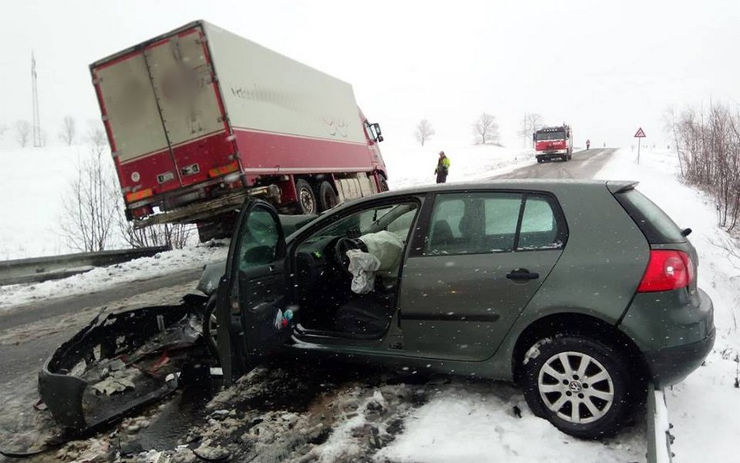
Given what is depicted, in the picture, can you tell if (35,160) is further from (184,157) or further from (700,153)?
(700,153)

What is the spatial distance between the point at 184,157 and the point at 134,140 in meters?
0.98

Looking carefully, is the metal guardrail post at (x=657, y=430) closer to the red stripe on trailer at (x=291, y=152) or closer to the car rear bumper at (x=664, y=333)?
the car rear bumper at (x=664, y=333)

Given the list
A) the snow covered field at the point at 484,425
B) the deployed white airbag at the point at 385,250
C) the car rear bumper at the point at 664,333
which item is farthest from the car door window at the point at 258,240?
the car rear bumper at the point at 664,333

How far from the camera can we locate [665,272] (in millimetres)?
2592

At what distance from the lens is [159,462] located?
2.67 meters

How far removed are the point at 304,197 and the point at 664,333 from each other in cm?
860

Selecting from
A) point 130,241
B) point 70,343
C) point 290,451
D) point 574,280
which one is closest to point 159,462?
point 290,451

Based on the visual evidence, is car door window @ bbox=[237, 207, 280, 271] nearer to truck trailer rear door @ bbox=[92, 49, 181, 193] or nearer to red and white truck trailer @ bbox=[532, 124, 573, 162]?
truck trailer rear door @ bbox=[92, 49, 181, 193]

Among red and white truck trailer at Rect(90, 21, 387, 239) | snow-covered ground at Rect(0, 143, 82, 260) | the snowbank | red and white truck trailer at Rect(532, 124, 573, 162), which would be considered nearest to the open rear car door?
red and white truck trailer at Rect(90, 21, 387, 239)

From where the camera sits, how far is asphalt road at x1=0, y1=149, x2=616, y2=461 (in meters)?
3.75

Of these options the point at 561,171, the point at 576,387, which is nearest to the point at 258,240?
the point at 576,387

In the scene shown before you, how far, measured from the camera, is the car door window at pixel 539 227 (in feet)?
9.38

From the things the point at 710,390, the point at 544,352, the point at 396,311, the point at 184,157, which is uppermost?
the point at 184,157

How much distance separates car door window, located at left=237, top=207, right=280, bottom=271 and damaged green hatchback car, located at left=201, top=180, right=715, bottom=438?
0.01m
